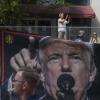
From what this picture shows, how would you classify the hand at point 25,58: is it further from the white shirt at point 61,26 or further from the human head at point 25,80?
the white shirt at point 61,26

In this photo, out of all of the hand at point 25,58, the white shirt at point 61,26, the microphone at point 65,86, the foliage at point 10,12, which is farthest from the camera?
the foliage at point 10,12

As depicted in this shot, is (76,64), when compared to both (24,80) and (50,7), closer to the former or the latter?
(24,80)

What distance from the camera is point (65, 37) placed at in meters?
8.27

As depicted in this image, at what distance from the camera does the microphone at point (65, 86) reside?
8031mm

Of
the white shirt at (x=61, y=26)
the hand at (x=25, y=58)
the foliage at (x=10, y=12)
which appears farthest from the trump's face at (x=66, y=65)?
the foliage at (x=10, y=12)

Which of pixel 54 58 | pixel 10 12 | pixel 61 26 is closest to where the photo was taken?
pixel 54 58

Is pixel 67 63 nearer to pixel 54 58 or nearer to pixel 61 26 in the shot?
pixel 54 58

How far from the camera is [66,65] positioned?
798 centimetres

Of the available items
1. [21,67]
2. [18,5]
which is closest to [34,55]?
[21,67]

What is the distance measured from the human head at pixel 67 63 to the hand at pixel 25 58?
11 centimetres

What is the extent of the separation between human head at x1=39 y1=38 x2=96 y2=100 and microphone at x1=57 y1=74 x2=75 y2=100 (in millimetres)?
46

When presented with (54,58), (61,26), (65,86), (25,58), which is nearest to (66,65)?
(54,58)

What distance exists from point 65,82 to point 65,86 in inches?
2.3

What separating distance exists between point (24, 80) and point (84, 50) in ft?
3.20
